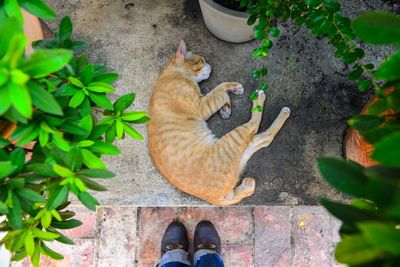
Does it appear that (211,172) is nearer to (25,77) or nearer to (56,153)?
(56,153)

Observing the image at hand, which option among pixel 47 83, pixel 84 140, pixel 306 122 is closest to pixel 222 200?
pixel 306 122

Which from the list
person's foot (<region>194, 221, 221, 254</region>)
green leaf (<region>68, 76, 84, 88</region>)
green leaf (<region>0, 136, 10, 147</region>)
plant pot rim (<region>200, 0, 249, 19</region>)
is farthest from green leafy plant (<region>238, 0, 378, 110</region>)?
person's foot (<region>194, 221, 221, 254</region>)

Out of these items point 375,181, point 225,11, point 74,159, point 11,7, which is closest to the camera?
point 375,181

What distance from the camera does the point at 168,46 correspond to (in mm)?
1912

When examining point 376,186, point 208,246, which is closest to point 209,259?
point 208,246

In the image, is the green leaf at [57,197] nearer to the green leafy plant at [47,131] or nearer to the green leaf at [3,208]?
the green leafy plant at [47,131]

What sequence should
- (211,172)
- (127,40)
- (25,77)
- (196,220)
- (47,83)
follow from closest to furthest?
(25,77) < (47,83) < (211,172) < (127,40) < (196,220)

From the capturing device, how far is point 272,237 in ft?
7.35

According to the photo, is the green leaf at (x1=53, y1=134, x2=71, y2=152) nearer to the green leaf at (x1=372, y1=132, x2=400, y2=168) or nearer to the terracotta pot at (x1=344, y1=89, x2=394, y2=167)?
the green leaf at (x1=372, y1=132, x2=400, y2=168)

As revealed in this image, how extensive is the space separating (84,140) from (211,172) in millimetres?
762

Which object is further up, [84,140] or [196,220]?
[84,140]

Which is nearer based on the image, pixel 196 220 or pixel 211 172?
pixel 211 172

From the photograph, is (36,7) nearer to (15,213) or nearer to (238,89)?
(15,213)

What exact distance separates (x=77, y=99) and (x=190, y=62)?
0.84 metres
